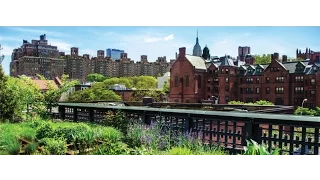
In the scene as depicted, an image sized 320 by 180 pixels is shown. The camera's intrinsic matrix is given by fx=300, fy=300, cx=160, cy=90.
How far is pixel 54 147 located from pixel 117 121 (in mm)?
1478

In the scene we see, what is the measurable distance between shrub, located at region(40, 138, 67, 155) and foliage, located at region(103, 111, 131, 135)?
3.82 feet

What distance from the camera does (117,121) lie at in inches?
185

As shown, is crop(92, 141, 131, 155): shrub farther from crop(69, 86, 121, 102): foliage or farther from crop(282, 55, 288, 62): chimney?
crop(282, 55, 288, 62): chimney

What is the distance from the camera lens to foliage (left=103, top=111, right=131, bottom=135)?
179 inches

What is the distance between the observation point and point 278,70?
22219 mm

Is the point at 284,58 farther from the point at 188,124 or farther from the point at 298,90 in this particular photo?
the point at 188,124

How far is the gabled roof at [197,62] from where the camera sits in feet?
84.6

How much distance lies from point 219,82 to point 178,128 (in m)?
21.3

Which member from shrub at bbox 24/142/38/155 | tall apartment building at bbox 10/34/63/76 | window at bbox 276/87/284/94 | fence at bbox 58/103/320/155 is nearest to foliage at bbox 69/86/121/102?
tall apartment building at bbox 10/34/63/76

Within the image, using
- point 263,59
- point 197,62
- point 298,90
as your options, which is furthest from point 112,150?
point 263,59

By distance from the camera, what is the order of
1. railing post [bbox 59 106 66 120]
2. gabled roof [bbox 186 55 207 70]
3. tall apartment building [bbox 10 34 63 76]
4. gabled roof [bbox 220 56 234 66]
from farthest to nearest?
gabled roof [bbox 186 55 207 70] → gabled roof [bbox 220 56 234 66] → railing post [bbox 59 106 66 120] → tall apartment building [bbox 10 34 63 76]

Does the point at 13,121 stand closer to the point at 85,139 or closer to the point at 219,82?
the point at 85,139

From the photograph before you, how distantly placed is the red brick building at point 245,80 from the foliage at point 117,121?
1811 centimetres
